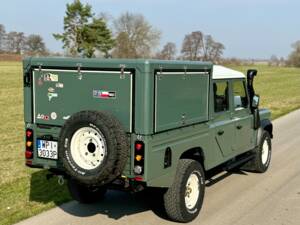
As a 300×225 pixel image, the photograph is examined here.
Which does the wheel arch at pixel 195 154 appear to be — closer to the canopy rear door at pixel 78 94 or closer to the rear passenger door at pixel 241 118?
the canopy rear door at pixel 78 94

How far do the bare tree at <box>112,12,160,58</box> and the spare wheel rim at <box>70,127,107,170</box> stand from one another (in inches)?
3314

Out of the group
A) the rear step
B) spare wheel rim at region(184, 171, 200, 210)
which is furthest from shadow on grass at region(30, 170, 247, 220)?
the rear step

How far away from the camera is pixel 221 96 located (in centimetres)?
695

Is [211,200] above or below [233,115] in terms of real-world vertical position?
below

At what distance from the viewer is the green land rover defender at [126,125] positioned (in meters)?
5.08

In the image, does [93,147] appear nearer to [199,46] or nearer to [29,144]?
[29,144]

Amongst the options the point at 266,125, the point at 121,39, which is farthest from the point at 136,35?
the point at 266,125

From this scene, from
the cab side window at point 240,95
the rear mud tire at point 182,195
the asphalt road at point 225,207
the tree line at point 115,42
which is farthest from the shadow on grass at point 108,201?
the tree line at point 115,42

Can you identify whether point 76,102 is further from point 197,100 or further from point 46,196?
point 46,196

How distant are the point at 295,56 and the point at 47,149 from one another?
11496 centimetres

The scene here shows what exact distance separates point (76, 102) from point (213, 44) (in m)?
96.7

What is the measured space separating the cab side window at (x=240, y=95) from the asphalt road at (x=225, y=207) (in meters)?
1.33

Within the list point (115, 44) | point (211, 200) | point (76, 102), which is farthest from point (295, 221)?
point (115, 44)

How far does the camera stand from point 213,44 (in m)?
100
